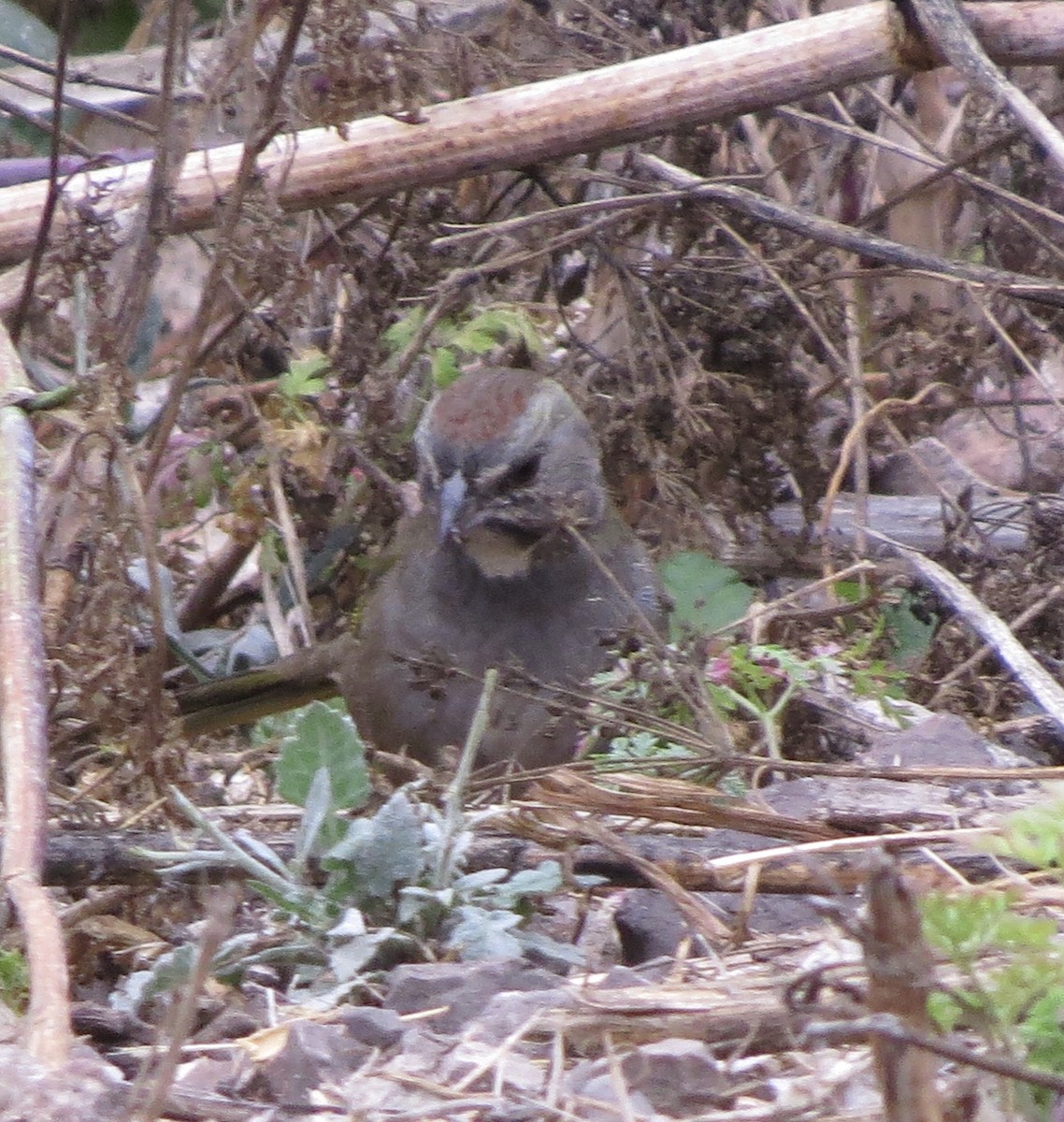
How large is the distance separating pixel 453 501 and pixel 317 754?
1.35 meters

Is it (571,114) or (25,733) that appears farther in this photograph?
(571,114)

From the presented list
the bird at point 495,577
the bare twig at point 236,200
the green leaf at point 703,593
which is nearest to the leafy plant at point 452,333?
the bird at point 495,577

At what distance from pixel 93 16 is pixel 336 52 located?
10.2 feet

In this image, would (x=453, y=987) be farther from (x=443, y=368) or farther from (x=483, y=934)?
(x=443, y=368)

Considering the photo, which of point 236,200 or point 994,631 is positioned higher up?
point 236,200

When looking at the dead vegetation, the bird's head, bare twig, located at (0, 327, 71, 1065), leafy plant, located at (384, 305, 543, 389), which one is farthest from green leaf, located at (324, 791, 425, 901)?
leafy plant, located at (384, 305, 543, 389)

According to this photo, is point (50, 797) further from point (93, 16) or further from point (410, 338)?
point (93, 16)

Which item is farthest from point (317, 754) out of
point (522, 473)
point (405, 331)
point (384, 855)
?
point (405, 331)

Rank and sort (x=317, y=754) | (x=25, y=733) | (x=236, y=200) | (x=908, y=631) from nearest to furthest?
(x=25, y=733), (x=317, y=754), (x=236, y=200), (x=908, y=631)

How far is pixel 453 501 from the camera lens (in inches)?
154

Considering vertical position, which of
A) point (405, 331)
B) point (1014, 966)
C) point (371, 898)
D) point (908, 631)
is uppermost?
point (405, 331)

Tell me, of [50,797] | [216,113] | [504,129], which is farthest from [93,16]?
[50,797]

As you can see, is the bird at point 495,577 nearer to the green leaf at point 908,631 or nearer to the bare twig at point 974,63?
the green leaf at point 908,631

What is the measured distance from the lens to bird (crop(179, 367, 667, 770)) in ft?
12.8
